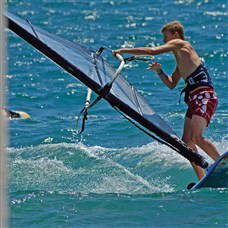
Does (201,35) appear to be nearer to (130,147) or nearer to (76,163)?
(130,147)

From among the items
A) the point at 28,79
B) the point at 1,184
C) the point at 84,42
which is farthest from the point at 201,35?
the point at 1,184

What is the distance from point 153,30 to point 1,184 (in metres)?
14.7

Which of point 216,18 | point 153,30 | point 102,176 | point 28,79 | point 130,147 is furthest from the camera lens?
point 216,18

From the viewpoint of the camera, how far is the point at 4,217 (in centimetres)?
94

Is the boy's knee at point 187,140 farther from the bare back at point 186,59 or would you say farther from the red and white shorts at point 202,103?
the bare back at point 186,59

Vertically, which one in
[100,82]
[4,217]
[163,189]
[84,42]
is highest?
[84,42]

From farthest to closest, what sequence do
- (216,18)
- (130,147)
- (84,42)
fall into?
(216,18), (84,42), (130,147)

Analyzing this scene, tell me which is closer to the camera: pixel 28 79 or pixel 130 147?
pixel 130 147

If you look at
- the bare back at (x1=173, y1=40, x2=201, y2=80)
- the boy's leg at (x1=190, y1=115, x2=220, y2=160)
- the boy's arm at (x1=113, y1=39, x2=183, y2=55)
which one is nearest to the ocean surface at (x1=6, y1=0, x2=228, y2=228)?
the boy's leg at (x1=190, y1=115, x2=220, y2=160)

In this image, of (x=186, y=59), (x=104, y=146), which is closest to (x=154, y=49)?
(x=186, y=59)

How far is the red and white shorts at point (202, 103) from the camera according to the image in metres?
5.49

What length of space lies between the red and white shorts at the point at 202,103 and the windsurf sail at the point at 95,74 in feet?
1.47

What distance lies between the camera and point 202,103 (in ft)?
18.0

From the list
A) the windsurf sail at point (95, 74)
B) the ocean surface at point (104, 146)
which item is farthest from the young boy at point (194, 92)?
the ocean surface at point (104, 146)
